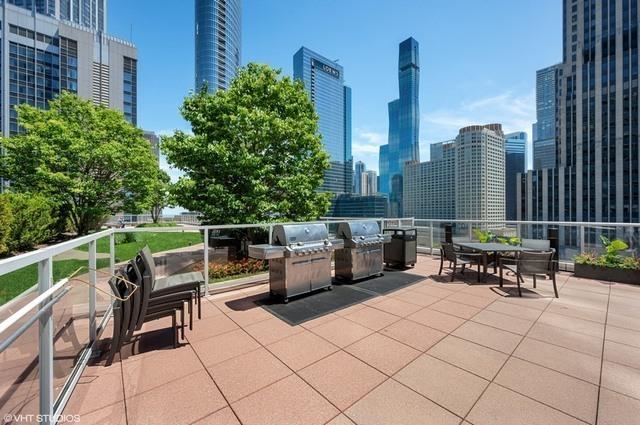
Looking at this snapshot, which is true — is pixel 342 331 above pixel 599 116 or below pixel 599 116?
below

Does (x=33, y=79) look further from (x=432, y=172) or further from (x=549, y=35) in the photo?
(x=432, y=172)

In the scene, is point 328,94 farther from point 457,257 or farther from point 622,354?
point 622,354

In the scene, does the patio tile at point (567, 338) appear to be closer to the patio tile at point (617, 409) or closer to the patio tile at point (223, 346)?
the patio tile at point (617, 409)

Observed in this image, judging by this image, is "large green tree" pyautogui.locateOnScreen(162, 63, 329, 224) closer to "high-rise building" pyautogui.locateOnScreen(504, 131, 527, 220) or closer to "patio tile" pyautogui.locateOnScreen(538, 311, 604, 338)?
"patio tile" pyautogui.locateOnScreen(538, 311, 604, 338)

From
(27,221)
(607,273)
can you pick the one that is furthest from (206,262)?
(27,221)

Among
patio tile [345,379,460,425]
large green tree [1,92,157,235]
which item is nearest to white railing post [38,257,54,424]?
patio tile [345,379,460,425]

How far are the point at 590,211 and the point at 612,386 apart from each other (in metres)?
92.4

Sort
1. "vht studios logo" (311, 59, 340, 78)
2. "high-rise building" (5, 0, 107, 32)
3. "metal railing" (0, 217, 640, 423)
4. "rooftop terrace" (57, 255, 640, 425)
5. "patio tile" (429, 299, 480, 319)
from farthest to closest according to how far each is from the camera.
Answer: "high-rise building" (5, 0, 107, 32), "vht studios logo" (311, 59, 340, 78), "patio tile" (429, 299, 480, 319), "rooftop terrace" (57, 255, 640, 425), "metal railing" (0, 217, 640, 423)

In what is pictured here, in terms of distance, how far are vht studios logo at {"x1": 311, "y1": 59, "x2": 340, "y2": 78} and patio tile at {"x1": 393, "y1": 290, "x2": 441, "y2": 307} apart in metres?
99.6

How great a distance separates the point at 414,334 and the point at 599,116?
93229 mm

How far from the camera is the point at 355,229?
5.57 meters

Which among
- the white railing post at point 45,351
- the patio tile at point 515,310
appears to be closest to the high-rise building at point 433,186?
the patio tile at point 515,310

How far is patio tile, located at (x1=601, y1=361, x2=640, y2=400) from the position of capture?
226cm

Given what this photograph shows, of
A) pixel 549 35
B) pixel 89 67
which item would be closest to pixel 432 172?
pixel 549 35
